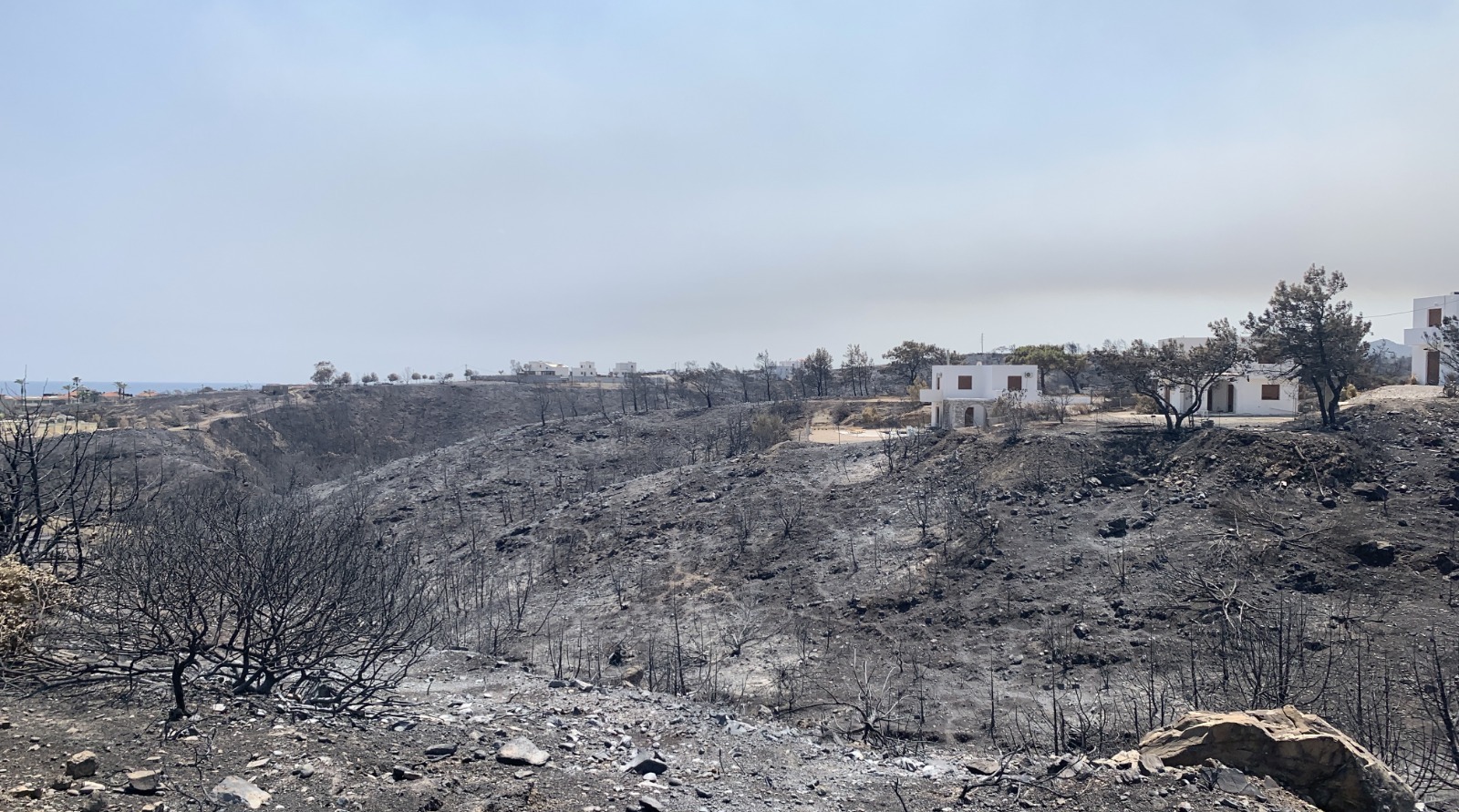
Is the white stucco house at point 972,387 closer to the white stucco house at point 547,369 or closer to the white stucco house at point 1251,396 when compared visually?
the white stucco house at point 1251,396

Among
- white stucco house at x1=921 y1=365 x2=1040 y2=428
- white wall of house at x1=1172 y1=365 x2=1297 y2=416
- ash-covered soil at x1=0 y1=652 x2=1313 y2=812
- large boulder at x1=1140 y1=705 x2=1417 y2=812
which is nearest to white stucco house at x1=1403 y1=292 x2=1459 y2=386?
white wall of house at x1=1172 y1=365 x2=1297 y2=416

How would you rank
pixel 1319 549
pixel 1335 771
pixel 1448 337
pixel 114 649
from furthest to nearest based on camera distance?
1. pixel 1448 337
2. pixel 1319 549
3. pixel 114 649
4. pixel 1335 771

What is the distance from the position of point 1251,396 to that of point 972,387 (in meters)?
12.0

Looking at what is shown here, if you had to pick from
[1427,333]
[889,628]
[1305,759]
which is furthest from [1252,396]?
[1305,759]

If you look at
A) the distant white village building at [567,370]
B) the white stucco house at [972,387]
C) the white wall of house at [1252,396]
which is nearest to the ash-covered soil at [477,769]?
the white stucco house at [972,387]

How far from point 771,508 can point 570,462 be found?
15.1 m

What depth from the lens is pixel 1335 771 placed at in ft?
25.0

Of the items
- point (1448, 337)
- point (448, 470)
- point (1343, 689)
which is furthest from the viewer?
point (448, 470)

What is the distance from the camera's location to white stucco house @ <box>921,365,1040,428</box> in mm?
40812

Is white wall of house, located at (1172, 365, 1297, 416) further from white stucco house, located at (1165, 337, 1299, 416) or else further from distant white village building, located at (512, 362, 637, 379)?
distant white village building, located at (512, 362, 637, 379)

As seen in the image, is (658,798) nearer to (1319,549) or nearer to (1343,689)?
(1343,689)

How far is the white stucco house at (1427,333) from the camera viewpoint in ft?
118

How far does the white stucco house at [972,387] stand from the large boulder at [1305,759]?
108 feet

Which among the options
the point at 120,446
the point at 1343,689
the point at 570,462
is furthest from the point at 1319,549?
the point at 120,446
